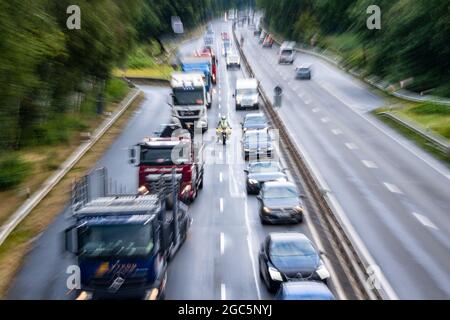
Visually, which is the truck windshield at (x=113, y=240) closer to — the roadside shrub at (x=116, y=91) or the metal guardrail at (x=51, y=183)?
the metal guardrail at (x=51, y=183)

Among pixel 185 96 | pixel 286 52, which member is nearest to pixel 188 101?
pixel 185 96

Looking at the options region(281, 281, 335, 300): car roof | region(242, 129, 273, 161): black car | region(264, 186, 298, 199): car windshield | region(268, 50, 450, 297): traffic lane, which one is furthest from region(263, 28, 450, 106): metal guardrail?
region(281, 281, 335, 300): car roof

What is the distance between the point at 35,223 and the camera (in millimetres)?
24172

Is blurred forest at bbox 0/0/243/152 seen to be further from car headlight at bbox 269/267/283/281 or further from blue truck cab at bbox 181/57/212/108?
blue truck cab at bbox 181/57/212/108

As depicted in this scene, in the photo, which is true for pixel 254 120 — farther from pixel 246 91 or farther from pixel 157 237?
pixel 157 237

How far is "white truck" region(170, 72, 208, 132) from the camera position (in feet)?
138

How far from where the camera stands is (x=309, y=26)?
102688 mm

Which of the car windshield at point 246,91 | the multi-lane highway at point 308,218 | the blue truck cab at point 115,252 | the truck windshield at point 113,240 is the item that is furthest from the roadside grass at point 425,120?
the truck windshield at point 113,240

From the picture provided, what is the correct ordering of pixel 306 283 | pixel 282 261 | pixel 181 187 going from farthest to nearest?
pixel 181 187 < pixel 282 261 < pixel 306 283

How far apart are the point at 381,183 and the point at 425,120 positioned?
12823 mm

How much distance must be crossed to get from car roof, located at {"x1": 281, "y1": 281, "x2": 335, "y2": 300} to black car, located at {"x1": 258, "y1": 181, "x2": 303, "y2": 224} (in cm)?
929
